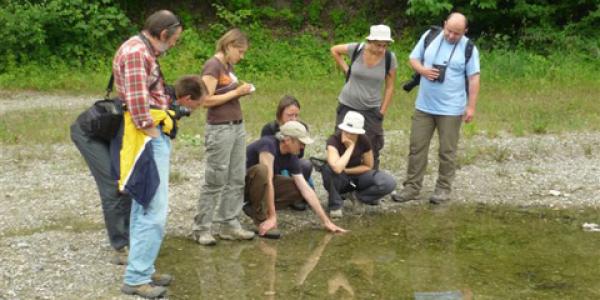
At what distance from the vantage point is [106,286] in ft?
20.0

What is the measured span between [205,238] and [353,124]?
1703 millimetres

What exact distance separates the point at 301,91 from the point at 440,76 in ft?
24.4

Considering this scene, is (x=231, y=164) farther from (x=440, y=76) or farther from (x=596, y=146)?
(x=596, y=146)

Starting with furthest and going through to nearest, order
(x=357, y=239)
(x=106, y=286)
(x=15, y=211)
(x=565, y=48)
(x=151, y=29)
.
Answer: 1. (x=565, y=48)
2. (x=15, y=211)
3. (x=357, y=239)
4. (x=106, y=286)
5. (x=151, y=29)

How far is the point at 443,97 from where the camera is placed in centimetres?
862

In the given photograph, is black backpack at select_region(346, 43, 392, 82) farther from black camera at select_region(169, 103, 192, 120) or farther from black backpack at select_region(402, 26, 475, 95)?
black camera at select_region(169, 103, 192, 120)

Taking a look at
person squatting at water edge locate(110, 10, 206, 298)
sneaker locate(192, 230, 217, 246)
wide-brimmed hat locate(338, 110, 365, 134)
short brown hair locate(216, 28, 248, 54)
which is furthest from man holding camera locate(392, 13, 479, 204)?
person squatting at water edge locate(110, 10, 206, 298)

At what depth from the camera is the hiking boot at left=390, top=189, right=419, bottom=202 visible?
883cm

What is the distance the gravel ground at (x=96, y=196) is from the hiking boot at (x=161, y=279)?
0.24m

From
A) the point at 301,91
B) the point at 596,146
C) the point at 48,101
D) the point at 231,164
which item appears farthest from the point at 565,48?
the point at 231,164

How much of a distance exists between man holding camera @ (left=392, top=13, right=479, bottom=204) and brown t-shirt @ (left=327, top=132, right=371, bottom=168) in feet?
2.56

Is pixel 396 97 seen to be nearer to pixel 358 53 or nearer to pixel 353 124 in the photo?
pixel 358 53

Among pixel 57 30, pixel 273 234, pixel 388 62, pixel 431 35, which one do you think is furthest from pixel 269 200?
pixel 57 30

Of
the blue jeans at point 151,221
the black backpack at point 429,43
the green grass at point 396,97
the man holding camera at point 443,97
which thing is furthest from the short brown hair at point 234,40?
the green grass at point 396,97
